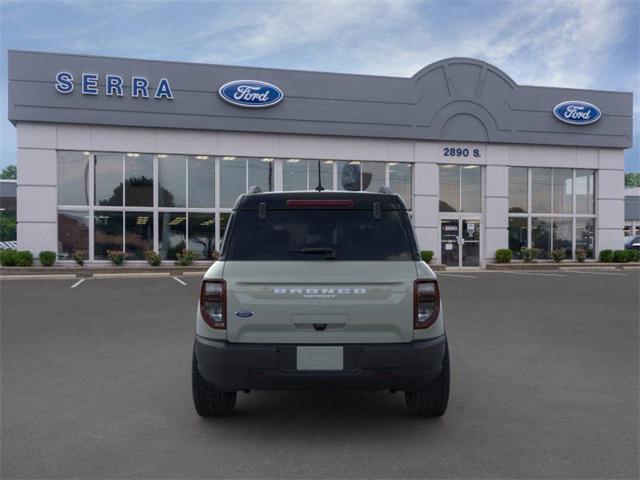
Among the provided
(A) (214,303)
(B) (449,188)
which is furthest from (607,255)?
(A) (214,303)

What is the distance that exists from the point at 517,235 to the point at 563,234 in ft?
8.57

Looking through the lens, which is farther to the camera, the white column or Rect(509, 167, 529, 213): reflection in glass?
Rect(509, 167, 529, 213): reflection in glass

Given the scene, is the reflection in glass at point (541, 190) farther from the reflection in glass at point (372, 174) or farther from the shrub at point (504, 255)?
the reflection in glass at point (372, 174)

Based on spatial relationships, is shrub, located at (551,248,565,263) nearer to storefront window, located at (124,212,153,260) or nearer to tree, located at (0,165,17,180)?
storefront window, located at (124,212,153,260)

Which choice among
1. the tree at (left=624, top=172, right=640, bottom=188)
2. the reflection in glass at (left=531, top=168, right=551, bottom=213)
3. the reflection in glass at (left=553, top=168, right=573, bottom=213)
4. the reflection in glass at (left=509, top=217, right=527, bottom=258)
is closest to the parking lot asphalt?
the reflection in glass at (left=509, top=217, right=527, bottom=258)

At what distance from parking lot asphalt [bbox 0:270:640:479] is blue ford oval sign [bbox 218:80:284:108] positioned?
15137mm

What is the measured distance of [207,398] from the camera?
443 centimetres

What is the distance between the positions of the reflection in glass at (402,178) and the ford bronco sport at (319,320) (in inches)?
807

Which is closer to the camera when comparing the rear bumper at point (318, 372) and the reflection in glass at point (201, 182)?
the rear bumper at point (318, 372)

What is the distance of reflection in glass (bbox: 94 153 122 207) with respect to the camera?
69.6 feet

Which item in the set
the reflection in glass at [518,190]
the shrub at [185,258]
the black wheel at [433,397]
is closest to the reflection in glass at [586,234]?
the reflection in glass at [518,190]

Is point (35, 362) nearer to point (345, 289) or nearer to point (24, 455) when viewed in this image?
point (24, 455)

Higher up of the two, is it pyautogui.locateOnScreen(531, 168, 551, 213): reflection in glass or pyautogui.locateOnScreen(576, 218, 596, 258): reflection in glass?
pyautogui.locateOnScreen(531, 168, 551, 213): reflection in glass

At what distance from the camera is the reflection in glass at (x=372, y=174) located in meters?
23.7
